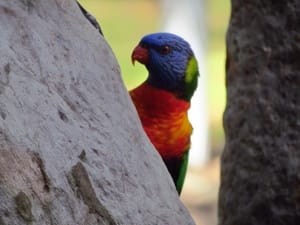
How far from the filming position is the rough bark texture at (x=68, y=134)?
1.59 metres

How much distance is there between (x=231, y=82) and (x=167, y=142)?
0.25 metres

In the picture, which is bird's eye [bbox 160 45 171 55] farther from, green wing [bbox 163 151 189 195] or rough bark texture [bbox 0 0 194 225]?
rough bark texture [bbox 0 0 194 225]

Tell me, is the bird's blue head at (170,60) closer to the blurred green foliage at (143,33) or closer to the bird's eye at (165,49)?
the bird's eye at (165,49)

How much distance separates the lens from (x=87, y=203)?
1.67m

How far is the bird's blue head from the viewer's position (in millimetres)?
2473

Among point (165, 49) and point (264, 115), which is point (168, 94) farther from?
point (264, 115)

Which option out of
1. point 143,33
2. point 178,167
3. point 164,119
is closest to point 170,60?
point 164,119

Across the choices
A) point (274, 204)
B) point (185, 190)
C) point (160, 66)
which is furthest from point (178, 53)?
point (185, 190)

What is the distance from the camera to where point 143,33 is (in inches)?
357

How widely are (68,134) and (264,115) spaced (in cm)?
76

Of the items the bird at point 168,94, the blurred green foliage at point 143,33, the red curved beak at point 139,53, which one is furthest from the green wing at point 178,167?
the blurred green foliage at point 143,33

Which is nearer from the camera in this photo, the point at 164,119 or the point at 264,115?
the point at 264,115

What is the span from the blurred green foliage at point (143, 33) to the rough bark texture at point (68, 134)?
4179mm

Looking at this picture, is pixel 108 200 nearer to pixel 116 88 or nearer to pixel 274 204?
pixel 116 88
